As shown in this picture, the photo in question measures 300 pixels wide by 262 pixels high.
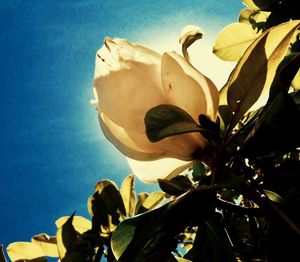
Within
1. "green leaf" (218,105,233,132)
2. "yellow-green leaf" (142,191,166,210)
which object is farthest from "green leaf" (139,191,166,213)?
"green leaf" (218,105,233,132)

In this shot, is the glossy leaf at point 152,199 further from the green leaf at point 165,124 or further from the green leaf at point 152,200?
the green leaf at point 165,124

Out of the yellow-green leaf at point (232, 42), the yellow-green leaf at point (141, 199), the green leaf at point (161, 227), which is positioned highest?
the yellow-green leaf at point (232, 42)

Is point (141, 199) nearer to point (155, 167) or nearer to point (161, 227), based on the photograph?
point (155, 167)

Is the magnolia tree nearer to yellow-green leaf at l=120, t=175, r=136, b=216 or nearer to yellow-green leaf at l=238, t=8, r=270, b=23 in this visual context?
yellow-green leaf at l=120, t=175, r=136, b=216

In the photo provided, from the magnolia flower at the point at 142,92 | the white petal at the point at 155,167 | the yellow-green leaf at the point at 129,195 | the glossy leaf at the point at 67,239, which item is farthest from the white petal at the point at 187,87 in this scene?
the yellow-green leaf at the point at 129,195

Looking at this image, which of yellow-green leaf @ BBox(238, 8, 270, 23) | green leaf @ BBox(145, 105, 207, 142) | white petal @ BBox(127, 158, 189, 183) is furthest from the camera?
yellow-green leaf @ BBox(238, 8, 270, 23)

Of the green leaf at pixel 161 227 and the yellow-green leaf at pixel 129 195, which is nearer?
the green leaf at pixel 161 227
